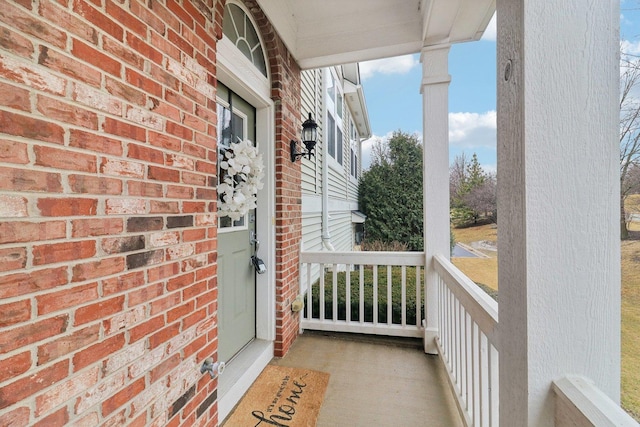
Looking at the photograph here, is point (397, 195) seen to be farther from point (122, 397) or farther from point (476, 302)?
point (122, 397)

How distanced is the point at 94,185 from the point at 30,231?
228 mm

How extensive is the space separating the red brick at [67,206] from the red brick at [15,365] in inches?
14.9

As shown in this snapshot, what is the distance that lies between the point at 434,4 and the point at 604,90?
197 centimetres

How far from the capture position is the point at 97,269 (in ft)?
3.23

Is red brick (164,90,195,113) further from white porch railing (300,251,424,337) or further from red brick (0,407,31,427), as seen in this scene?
white porch railing (300,251,424,337)

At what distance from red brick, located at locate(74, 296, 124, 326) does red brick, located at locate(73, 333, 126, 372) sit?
0.30 feet

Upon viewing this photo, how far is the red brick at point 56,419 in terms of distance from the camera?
82 cm

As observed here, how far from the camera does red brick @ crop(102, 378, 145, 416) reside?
101cm

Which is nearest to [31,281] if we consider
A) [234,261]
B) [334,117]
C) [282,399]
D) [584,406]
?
[584,406]

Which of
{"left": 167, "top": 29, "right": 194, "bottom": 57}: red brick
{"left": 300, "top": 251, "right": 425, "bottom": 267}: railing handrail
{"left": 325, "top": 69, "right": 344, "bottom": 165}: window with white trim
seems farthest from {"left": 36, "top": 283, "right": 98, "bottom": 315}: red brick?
{"left": 325, "top": 69, "right": 344, "bottom": 165}: window with white trim

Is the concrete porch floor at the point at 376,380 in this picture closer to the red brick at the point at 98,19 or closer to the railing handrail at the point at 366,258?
the railing handrail at the point at 366,258

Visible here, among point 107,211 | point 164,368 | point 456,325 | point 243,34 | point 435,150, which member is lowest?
point 456,325

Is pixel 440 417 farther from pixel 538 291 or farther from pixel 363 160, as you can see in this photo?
pixel 363 160

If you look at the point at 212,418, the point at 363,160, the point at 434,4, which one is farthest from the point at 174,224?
the point at 363,160
